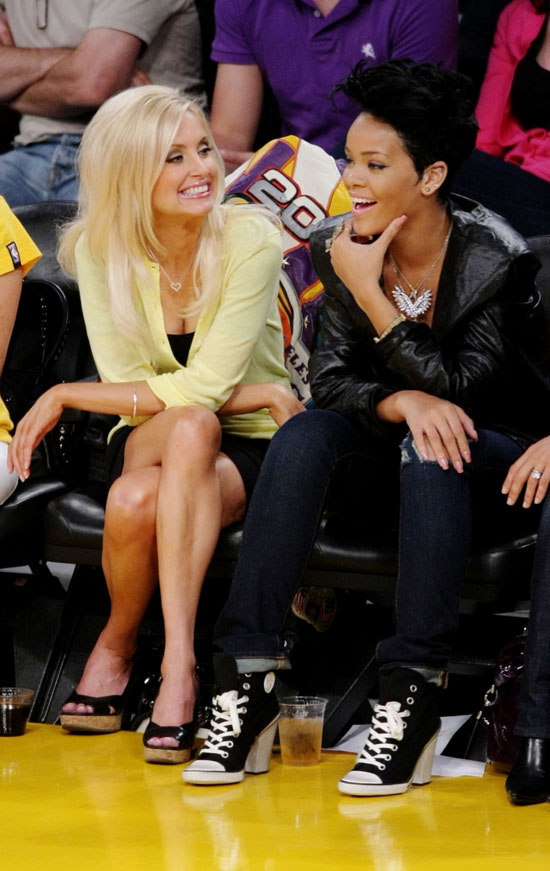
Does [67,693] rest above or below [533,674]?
below

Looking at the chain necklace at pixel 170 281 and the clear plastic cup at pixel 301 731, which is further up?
the chain necklace at pixel 170 281

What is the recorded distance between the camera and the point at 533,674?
2305 millimetres

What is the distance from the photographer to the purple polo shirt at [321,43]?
381cm

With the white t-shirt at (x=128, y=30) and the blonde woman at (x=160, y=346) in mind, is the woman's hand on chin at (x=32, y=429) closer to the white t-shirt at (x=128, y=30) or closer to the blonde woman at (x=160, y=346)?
the blonde woman at (x=160, y=346)

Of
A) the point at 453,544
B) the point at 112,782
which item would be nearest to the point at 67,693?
the point at 112,782

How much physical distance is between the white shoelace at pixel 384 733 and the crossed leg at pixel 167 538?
1.34 feet

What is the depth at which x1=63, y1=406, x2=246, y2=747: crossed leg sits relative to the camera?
261cm

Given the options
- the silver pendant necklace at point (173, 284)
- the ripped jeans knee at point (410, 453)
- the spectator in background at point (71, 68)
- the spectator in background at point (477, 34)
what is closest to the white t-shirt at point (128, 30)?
the spectator in background at point (71, 68)

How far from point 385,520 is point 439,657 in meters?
0.41

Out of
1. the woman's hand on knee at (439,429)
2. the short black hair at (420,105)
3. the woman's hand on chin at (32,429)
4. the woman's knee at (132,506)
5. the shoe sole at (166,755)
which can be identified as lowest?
the shoe sole at (166,755)

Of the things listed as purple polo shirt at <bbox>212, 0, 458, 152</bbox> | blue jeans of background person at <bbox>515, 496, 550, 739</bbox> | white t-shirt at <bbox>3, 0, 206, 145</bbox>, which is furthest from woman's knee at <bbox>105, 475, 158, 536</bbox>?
white t-shirt at <bbox>3, 0, 206, 145</bbox>

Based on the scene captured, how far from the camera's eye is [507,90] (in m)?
3.87

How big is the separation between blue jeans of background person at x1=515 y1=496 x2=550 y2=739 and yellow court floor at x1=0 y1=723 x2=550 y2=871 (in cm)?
14

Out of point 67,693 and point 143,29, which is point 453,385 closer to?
point 67,693
